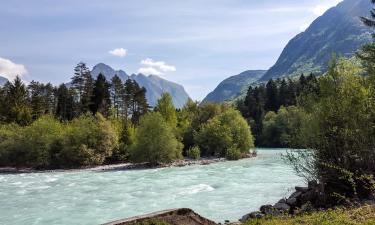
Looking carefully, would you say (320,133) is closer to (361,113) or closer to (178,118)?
(361,113)

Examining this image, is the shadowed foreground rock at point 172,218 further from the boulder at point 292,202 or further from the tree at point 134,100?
the tree at point 134,100

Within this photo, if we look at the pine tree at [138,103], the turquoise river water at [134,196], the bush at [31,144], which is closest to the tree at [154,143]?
the bush at [31,144]

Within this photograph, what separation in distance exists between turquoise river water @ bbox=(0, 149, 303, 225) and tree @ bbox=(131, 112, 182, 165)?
53.8 feet

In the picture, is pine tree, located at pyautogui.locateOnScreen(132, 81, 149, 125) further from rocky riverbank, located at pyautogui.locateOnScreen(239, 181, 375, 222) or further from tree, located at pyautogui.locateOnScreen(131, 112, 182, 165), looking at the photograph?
rocky riverbank, located at pyautogui.locateOnScreen(239, 181, 375, 222)

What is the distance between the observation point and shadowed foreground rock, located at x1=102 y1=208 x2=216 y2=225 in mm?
11501

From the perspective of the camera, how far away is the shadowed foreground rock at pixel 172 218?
37.7ft

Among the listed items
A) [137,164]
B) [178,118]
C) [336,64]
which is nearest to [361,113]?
[336,64]

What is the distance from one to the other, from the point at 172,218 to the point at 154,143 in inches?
1983

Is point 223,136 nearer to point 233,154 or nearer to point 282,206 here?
point 233,154

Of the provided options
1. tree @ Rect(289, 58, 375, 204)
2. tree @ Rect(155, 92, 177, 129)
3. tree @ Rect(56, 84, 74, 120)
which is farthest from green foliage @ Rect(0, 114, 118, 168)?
tree @ Rect(289, 58, 375, 204)

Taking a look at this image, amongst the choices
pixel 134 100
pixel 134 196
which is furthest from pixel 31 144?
pixel 134 196

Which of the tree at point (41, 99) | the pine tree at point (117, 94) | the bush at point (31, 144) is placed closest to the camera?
the bush at point (31, 144)

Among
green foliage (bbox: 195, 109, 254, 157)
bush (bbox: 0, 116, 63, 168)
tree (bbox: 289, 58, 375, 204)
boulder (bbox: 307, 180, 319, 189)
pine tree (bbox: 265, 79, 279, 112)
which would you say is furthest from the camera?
pine tree (bbox: 265, 79, 279, 112)

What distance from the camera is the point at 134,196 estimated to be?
31.9 metres
